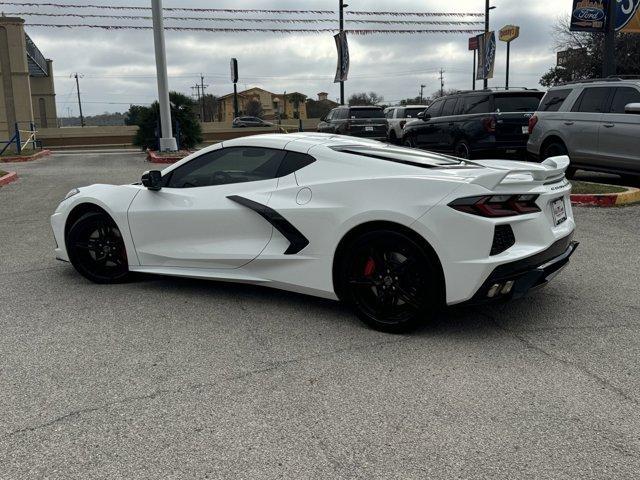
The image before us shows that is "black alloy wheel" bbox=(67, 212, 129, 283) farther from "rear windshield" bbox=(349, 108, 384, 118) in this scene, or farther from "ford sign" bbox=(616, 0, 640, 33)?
"rear windshield" bbox=(349, 108, 384, 118)

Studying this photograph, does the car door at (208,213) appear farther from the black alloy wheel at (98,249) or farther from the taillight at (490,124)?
the taillight at (490,124)

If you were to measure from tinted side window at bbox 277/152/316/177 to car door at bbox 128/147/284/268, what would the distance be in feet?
0.19

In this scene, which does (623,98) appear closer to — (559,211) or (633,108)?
(633,108)

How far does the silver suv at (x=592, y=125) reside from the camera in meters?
9.62

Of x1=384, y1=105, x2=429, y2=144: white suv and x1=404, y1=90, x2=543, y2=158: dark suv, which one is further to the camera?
x1=384, y1=105, x2=429, y2=144: white suv

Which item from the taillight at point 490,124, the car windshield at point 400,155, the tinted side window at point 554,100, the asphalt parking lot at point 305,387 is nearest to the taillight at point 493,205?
the car windshield at point 400,155

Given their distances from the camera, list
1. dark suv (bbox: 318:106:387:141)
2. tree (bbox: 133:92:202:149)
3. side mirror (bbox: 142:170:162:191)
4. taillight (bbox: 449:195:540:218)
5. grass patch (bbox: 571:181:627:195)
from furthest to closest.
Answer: tree (bbox: 133:92:202:149)
dark suv (bbox: 318:106:387:141)
grass patch (bbox: 571:181:627:195)
side mirror (bbox: 142:170:162:191)
taillight (bbox: 449:195:540:218)

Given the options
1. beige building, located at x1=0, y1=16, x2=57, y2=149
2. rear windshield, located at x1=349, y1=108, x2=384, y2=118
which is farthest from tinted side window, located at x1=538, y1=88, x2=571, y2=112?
beige building, located at x1=0, y1=16, x2=57, y2=149

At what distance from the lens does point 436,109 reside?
14289mm

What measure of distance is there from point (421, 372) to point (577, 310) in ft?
5.75

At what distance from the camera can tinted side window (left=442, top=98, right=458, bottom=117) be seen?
1359 cm

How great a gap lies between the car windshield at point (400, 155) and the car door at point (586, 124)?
6543 mm

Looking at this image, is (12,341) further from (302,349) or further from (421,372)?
(421,372)

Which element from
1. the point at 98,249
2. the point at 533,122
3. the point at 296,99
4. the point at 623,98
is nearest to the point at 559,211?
the point at 98,249
